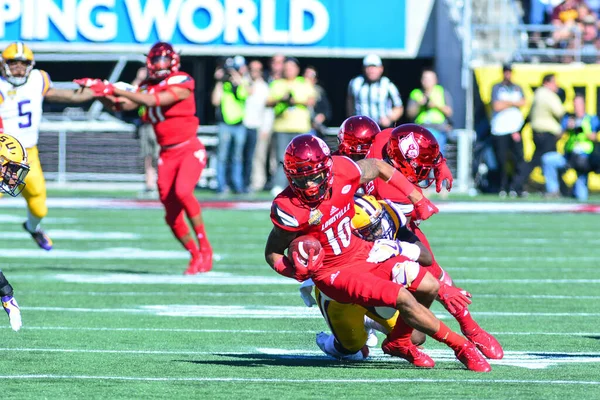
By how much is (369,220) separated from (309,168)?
1.99ft

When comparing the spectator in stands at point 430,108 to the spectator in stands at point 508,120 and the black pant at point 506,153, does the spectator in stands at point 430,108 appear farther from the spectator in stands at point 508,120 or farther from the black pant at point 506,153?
the black pant at point 506,153

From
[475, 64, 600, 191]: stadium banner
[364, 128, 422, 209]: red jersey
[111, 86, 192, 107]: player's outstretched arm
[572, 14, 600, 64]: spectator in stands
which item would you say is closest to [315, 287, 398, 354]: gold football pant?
[364, 128, 422, 209]: red jersey

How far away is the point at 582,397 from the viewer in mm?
5281

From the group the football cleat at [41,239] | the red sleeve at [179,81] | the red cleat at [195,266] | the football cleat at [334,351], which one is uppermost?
the red sleeve at [179,81]

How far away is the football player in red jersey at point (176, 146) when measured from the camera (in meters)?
10.2

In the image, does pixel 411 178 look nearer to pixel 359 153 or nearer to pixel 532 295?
pixel 359 153

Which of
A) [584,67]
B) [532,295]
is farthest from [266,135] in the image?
[532,295]

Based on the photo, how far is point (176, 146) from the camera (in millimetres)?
10391

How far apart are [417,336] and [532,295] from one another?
269 cm

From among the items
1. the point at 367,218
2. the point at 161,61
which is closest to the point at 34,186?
the point at 161,61

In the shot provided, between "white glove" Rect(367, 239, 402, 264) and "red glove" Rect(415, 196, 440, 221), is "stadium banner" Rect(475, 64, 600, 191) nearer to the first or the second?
"red glove" Rect(415, 196, 440, 221)

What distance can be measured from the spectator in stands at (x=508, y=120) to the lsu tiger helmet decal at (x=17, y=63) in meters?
9.14

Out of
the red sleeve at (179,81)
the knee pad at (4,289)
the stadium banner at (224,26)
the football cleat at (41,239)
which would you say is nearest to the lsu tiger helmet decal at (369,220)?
the knee pad at (4,289)

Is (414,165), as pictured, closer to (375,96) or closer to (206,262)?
(206,262)
